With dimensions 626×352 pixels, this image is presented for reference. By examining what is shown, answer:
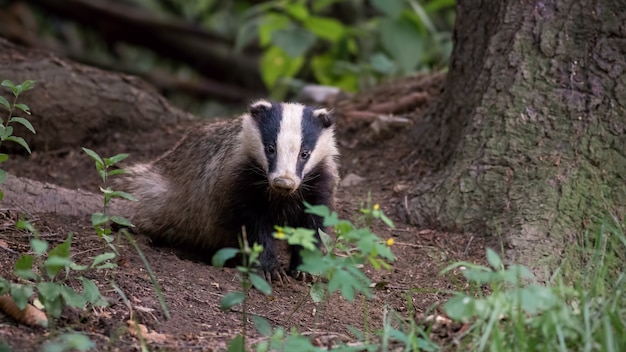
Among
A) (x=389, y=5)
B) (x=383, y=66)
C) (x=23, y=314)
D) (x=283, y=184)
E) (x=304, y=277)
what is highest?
(x=389, y=5)

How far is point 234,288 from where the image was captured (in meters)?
4.55

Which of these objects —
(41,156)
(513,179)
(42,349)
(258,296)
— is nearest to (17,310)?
(42,349)

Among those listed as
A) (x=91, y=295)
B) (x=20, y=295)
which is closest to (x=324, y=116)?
(x=91, y=295)

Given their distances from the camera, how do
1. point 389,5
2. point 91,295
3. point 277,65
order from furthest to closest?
point 277,65
point 389,5
point 91,295

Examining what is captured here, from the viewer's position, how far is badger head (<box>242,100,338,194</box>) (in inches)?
185

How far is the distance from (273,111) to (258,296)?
113 centimetres

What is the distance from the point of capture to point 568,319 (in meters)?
2.95

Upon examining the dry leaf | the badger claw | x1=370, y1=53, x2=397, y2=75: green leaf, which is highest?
x1=370, y1=53, x2=397, y2=75: green leaf

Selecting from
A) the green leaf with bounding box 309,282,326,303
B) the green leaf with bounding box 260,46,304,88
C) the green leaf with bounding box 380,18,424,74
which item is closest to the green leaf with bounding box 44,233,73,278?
the green leaf with bounding box 309,282,326,303

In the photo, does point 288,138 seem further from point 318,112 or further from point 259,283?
point 259,283

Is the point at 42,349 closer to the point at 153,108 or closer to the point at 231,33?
the point at 153,108

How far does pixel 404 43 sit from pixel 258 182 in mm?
3646

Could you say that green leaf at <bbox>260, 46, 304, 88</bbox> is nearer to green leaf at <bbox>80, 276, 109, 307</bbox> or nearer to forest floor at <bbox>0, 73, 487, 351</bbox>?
forest floor at <bbox>0, 73, 487, 351</bbox>

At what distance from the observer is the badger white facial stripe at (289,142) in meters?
4.57
